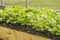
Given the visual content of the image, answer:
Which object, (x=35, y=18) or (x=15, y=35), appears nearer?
(x=15, y=35)

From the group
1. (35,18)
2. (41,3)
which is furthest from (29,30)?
(41,3)

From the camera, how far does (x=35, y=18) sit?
537 centimetres

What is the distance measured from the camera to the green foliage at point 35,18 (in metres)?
5.00

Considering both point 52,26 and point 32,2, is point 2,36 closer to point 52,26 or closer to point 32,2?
point 52,26


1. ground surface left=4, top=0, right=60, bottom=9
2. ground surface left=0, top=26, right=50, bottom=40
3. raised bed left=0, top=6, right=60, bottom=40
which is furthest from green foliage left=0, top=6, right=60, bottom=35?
ground surface left=4, top=0, right=60, bottom=9

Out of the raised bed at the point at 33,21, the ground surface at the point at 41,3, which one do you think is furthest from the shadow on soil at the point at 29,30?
the ground surface at the point at 41,3

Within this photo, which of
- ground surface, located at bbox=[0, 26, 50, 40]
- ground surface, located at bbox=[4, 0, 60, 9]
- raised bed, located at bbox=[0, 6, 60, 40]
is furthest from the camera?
ground surface, located at bbox=[4, 0, 60, 9]

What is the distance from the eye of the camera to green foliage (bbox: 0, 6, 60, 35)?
16.4 ft

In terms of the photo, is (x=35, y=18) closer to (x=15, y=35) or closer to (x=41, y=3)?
(x=15, y=35)

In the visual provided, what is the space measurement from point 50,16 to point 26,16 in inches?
24.7

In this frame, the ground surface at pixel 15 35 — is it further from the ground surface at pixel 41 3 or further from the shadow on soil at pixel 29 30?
the ground surface at pixel 41 3

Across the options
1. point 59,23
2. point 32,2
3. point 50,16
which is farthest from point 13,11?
point 32,2

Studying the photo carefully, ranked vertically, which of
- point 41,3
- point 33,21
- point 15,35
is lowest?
point 41,3

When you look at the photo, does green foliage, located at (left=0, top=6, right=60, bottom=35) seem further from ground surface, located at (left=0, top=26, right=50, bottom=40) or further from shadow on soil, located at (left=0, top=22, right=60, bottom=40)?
ground surface, located at (left=0, top=26, right=50, bottom=40)
